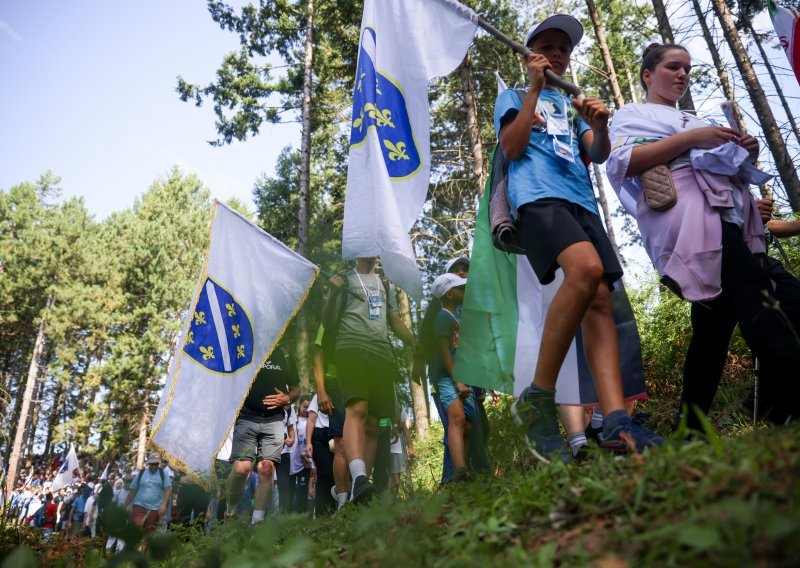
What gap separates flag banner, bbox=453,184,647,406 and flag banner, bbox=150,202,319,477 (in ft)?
6.55

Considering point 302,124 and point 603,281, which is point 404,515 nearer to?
point 603,281

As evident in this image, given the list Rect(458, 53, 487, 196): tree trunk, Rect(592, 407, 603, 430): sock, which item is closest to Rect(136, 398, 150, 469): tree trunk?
Rect(458, 53, 487, 196): tree trunk

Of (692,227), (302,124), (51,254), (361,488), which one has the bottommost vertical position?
(361,488)

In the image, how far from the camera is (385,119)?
148 inches

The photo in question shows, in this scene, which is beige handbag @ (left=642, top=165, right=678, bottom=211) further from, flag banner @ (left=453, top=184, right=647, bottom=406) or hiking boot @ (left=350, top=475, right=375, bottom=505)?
hiking boot @ (left=350, top=475, right=375, bottom=505)

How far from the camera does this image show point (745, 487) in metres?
1.14

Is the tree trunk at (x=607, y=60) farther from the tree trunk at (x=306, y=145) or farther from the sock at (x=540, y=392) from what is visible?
the sock at (x=540, y=392)

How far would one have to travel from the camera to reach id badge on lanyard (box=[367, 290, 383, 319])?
447 centimetres

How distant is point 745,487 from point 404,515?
109 cm

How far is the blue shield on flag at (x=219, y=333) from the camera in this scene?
560 cm

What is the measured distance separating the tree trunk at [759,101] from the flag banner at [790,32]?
4291mm

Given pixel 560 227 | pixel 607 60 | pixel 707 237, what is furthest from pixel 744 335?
pixel 607 60

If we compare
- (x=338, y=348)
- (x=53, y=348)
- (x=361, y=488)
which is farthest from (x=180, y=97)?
(x=53, y=348)

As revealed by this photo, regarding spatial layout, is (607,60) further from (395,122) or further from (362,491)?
(362,491)
